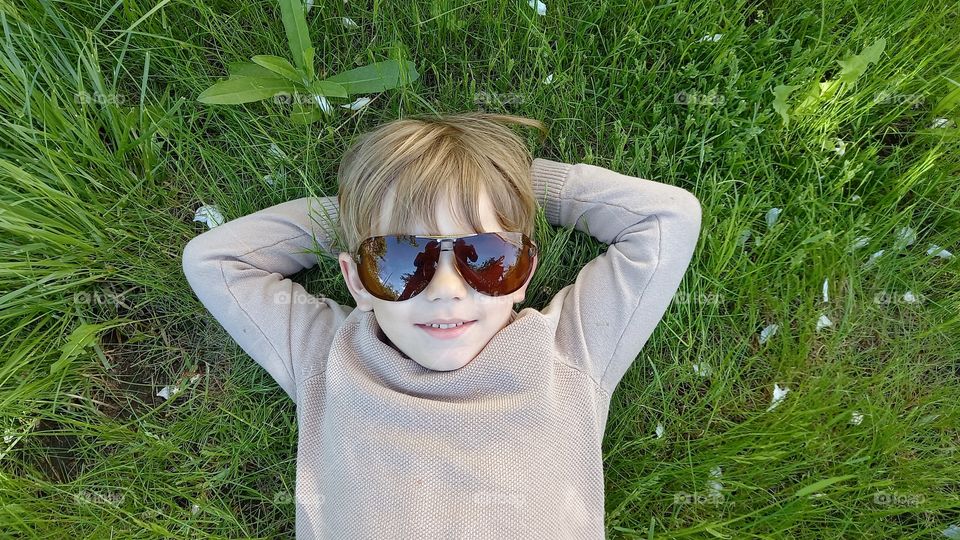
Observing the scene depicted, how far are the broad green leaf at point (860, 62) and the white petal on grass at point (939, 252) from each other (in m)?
0.93

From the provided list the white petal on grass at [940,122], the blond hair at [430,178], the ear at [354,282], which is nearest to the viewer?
the blond hair at [430,178]

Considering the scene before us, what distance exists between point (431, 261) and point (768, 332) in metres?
1.82

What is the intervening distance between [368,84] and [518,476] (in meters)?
1.85

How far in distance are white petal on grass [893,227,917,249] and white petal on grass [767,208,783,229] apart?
60 centimetres

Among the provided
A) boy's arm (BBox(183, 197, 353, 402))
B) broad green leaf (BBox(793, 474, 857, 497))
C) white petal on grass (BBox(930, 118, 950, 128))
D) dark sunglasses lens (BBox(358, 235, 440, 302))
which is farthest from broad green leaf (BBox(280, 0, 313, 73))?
white petal on grass (BBox(930, 118, 950, 128))

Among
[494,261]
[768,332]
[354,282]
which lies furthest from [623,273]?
[354,282]

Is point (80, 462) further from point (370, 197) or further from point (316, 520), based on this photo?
point (370, 197)

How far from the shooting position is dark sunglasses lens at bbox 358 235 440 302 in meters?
2.11

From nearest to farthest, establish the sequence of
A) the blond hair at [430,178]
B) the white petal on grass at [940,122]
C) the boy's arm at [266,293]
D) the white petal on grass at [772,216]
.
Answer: the blond hair at [430,178] < the boy's arm at [266,293] < the white petal on grass at [772,216] < the white petal on grass at [940,122]

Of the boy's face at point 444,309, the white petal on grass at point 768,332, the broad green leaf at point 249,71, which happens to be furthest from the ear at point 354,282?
the white petal on grass at point 768,332

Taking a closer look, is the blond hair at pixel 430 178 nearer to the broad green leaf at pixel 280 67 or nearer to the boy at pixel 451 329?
the boy at pixel 451 329

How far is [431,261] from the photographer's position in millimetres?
2111

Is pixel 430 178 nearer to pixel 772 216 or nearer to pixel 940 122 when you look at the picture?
pixel 772 216

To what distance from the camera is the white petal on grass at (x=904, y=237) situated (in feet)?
9.67
